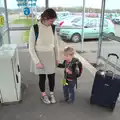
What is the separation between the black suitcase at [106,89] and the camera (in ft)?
6.68

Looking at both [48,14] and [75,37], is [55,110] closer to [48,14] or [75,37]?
[48,14]

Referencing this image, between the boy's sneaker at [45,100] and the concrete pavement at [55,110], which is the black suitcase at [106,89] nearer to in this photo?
the concrete pavement at [55,110]

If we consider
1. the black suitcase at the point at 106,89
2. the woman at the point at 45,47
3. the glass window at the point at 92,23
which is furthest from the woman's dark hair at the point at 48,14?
the glass window at the point at 92,23

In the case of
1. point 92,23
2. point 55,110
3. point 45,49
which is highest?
point 92,23

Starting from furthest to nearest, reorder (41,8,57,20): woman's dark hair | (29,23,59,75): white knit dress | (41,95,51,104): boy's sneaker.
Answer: (41,95,51,104): boy's sneaker → (29,23,59,75): white knit dress → (41,8,57,20): woman's dark hair

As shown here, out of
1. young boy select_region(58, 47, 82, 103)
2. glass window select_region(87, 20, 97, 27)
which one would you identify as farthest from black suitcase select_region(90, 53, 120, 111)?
glass window select_region(87, 20, 97, 27)

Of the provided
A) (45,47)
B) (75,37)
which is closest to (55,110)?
(45,47)

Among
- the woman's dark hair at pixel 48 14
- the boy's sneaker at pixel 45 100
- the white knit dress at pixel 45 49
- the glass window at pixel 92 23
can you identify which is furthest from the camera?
the glass window at pixel 92 23

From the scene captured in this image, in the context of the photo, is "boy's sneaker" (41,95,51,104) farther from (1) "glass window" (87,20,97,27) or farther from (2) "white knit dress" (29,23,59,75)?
(1) "glass window" (87,20,97,27)

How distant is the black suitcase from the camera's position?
2.04 meters

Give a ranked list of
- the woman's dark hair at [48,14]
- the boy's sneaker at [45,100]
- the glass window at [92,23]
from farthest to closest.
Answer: the glass window at [92,23] → the boy's sneaker at [45,100] → the woman's dark hair at [48,14]

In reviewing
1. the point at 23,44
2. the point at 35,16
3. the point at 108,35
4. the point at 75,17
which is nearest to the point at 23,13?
the point at 35,16

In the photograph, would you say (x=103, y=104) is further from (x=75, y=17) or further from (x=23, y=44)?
(x=75, y=17)

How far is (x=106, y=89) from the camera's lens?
210 centimetres
